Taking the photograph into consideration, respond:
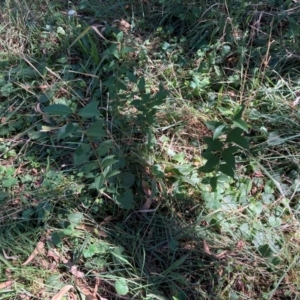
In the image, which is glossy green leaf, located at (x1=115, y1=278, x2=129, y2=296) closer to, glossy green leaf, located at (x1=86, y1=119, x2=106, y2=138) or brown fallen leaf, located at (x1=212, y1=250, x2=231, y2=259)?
brown fallen leaf, located at (x1=212, y1=250, x2=231, y2=259)

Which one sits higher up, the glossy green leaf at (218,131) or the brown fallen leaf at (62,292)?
the glossy green leaf at (218,131)

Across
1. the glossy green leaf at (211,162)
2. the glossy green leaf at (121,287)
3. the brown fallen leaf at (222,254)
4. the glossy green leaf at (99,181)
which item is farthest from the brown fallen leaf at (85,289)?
the glossy green leaf at (211,162)

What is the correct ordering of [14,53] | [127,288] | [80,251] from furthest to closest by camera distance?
[14,53], [80,251], [127,288]

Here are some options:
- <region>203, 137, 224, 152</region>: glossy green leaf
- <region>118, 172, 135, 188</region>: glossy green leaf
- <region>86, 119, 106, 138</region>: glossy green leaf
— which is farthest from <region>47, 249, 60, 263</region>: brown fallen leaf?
<region>203, 137, 224, 152</region>: glossy green leaf

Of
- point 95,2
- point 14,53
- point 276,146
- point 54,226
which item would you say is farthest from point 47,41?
point 276,146

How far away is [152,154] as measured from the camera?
7.06 feet

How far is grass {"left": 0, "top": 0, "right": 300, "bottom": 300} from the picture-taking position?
1.84m

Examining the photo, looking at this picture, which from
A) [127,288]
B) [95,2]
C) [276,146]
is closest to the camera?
[127,288]

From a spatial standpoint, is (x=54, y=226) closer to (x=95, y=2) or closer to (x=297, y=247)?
(x=297, y=247)

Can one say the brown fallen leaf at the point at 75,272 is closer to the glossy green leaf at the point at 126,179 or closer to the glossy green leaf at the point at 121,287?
the glossy green leaf at the point at 121,287

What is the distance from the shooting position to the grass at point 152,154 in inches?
72.3

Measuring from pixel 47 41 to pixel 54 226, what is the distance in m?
1.18

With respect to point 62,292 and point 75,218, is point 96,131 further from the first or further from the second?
point 62,292

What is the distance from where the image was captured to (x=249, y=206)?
6.43 ft
